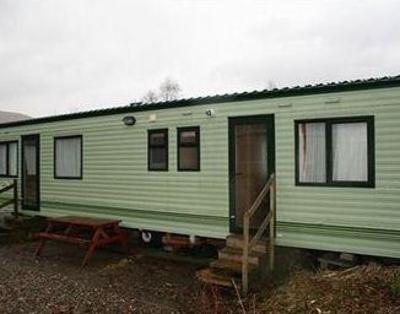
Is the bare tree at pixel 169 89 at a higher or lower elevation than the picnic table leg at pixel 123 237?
higher

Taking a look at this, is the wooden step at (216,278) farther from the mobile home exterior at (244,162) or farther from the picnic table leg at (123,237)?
the picnic table leg at (123,237)

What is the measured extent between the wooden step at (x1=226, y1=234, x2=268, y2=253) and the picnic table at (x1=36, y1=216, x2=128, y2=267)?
274 cm

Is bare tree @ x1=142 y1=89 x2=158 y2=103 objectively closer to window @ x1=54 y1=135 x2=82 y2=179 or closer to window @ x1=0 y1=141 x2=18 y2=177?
window @ x1=0 y1=141 x2=18 y2=177

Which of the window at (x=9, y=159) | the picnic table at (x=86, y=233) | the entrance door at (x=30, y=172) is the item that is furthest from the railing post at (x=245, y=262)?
the window at (x=9, y=159)

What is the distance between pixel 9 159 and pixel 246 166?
27.2 ft

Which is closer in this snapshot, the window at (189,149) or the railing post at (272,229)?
the railing post at (272,229)

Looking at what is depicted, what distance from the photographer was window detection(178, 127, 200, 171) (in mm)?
9023

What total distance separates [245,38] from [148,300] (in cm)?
2656

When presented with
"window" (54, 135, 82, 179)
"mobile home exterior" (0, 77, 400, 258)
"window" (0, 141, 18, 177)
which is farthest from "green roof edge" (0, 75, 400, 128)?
"window" (0, 141, 18, 177)

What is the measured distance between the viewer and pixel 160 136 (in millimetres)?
9672

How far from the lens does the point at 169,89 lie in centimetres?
4862

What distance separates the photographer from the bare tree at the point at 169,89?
47.7 meters

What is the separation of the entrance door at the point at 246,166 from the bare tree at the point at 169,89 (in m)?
39.1

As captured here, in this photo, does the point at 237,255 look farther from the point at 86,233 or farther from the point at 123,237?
the point at 86,233
